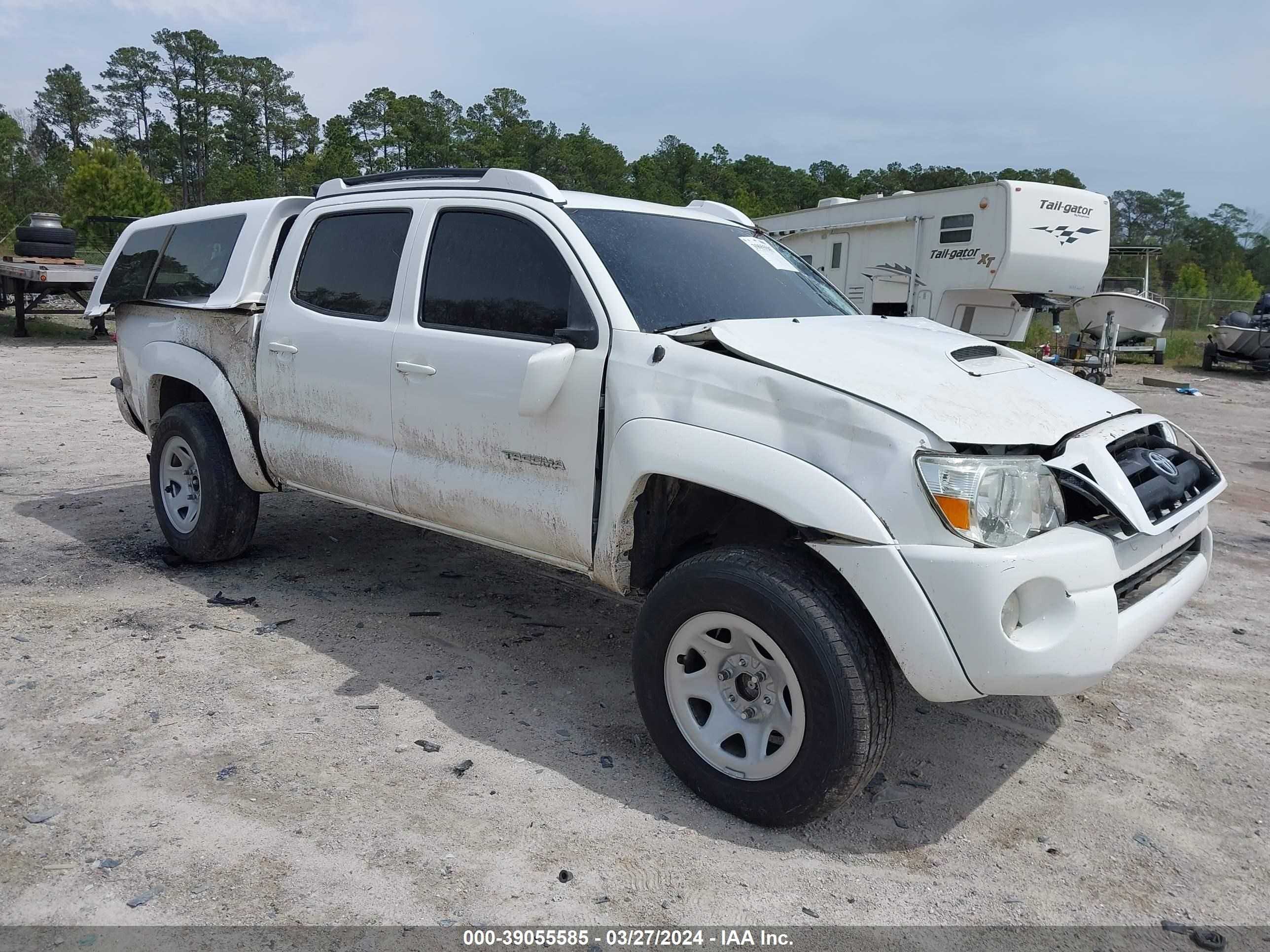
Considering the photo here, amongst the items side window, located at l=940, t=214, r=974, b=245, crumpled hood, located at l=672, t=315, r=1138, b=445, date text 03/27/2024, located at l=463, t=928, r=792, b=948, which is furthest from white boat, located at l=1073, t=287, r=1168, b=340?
date text 03/27/2024, located at l=463, t=928, r=792, b=948

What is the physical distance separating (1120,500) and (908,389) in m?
0.74

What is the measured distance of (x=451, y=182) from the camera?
4.38m

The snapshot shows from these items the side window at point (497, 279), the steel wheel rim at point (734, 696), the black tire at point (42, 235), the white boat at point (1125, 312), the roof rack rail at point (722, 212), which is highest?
the black tire at point (42, 235)

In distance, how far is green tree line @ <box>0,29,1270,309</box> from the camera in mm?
46031

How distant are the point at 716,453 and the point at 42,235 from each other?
63.0 ft

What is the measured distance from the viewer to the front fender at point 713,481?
290cm

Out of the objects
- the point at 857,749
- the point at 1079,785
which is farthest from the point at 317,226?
the point at 1079,785

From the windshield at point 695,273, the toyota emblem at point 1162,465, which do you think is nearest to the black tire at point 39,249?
the windshield at point 695,273

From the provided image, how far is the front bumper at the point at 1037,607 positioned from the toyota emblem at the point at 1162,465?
1.41 ft

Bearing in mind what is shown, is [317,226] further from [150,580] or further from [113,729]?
[113,729]

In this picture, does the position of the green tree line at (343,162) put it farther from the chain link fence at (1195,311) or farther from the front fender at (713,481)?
the front fender at (713,481)

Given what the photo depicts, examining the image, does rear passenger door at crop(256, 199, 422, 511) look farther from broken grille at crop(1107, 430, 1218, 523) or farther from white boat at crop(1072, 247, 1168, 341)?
white boat at crop(1072, 247, 1168, 341)

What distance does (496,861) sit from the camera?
2.92 m

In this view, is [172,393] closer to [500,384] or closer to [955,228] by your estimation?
[500,384]
